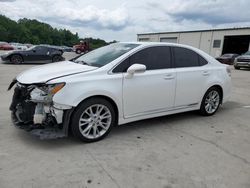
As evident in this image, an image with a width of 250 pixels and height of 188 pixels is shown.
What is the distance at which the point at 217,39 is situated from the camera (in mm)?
34969

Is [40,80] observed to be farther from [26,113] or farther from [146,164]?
[146,164]

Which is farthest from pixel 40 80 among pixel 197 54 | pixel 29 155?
pixel 197 54

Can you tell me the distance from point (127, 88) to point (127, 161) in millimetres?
1221

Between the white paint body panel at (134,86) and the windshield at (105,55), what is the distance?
6.4 inches

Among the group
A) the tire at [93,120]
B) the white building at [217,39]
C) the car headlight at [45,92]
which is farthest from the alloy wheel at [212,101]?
the white building at [217,39]

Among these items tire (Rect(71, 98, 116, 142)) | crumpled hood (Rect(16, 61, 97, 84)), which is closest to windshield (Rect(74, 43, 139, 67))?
crumpled hood (Rect(16, 61, 97, 84))

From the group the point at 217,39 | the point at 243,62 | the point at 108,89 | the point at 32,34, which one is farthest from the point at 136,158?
the point at 32,34

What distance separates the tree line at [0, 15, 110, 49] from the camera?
81500mm

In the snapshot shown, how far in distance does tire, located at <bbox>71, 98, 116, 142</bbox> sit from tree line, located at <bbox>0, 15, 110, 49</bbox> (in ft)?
204

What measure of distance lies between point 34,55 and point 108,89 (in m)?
14.1

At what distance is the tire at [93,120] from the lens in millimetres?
3590

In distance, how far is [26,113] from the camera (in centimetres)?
361

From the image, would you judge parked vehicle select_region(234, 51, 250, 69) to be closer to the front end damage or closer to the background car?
the front end damage

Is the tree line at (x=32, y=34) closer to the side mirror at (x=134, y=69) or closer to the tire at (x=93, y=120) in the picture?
the side mirror at (x=134, y=69)
